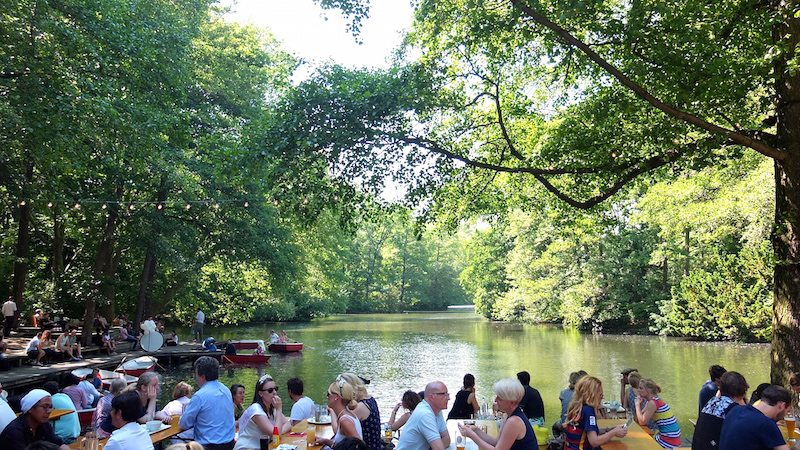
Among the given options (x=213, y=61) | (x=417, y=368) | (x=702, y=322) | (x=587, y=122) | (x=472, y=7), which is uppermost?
(x=213, y=61)

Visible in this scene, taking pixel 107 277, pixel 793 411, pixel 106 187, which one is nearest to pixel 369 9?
pixel 793 411

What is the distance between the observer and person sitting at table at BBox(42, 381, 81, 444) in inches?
316

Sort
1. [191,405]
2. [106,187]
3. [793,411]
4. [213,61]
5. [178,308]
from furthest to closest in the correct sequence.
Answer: [178,308] < [213,61] < [106,187] < [793,411] < [191,405]

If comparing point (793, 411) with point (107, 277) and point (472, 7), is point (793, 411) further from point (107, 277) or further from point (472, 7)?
point (107, 277)

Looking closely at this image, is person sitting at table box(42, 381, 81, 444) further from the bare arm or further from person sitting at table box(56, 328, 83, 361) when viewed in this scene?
person sitting at table box(56, 328, 83, 361)

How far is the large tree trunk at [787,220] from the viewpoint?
27.0 feet

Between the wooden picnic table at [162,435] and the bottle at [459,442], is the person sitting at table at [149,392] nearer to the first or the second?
the wooden picnic table at [162,435]

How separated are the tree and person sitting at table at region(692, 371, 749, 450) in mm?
3736

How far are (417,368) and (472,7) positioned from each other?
16.3m

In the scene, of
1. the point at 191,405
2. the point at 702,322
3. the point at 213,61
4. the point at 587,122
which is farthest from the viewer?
the point at 702,322

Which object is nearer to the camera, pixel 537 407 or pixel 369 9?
pixel 537 407

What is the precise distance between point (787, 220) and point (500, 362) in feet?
56.8

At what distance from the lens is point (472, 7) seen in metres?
9.98

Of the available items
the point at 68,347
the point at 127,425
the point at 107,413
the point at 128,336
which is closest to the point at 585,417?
the point at 127,425
